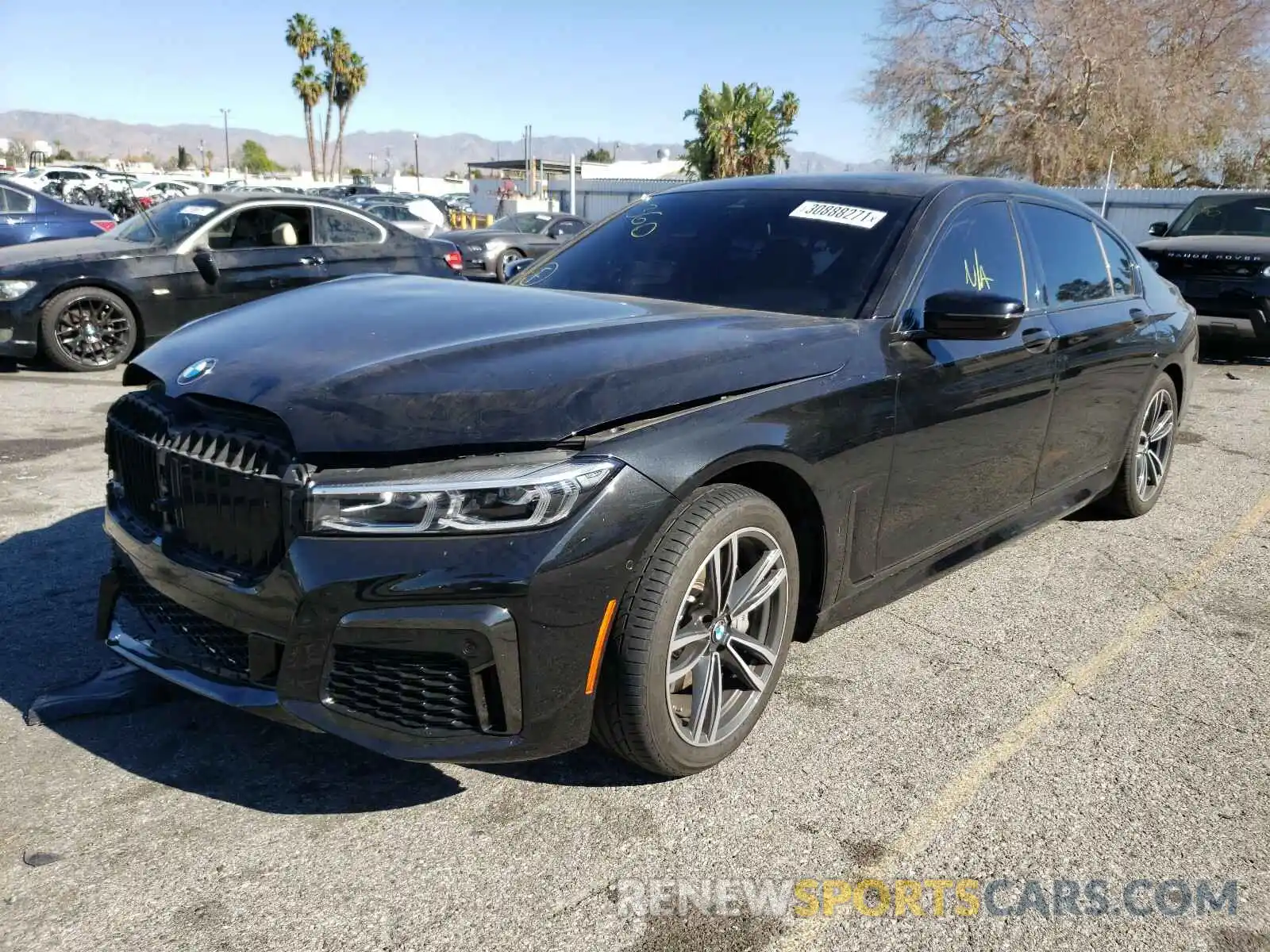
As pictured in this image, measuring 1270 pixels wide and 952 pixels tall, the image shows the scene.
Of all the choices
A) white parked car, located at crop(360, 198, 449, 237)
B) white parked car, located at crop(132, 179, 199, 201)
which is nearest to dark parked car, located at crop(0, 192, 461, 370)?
white parked car, located at crop(360, 198, 449, 237)

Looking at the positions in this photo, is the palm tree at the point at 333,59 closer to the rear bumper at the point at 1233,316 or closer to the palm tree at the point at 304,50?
the palm tree at the point at 304,50

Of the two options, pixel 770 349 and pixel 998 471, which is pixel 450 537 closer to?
pixel 770 349

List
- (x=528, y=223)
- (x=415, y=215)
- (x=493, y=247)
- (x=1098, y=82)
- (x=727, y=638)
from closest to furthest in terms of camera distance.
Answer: (x=727, y=638)
(x=493, y=247)
(x=528, y=223)
(x=415, y=215)
(x=1098, y=82)

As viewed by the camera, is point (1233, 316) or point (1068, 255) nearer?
point (1068, 255)

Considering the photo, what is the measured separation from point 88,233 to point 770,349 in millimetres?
10839

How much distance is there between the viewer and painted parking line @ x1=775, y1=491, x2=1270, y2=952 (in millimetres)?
2471

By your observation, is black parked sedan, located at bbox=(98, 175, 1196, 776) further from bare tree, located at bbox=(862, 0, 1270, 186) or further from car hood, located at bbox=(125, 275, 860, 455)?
bare tree, located at bbox=(862, 0, 1270, 186)

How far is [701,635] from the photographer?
2707mm

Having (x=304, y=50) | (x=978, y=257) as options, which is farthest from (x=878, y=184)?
(x=304, y=50)

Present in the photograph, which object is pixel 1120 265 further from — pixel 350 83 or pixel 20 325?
pixel 350 83

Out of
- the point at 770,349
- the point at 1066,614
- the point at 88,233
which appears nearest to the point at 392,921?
the point at 770,349

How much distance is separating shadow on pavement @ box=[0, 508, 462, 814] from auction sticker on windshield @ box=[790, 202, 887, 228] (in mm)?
2212

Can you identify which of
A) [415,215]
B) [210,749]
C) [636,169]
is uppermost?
[636,169]

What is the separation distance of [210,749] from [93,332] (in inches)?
272
